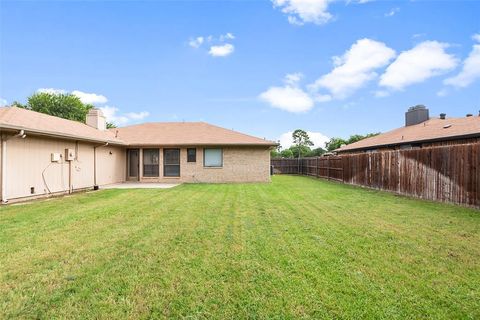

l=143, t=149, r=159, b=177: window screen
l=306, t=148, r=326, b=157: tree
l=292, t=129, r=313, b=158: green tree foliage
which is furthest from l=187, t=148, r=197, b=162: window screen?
Answer: l=292, t=129, r=313, b=158: green tree foliage

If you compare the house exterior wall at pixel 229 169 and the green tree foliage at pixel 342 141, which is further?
the green tree foliage at pixel 342 141

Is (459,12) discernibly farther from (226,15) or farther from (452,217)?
(226,15)

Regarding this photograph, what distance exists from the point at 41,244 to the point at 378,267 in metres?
5.37

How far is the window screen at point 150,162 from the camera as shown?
1744cm

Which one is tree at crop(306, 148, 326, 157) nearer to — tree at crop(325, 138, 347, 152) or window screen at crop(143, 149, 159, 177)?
tree at crop(325, 138, 347, 152)

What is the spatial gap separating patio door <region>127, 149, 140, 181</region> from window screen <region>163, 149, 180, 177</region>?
199 centimetres

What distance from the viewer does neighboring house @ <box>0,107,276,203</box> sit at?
1117cm

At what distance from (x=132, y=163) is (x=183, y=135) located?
3.88 metres

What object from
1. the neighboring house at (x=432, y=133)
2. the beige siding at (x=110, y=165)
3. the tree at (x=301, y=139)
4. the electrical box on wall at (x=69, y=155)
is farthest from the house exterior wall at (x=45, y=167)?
the tree at (x=301, y=139)

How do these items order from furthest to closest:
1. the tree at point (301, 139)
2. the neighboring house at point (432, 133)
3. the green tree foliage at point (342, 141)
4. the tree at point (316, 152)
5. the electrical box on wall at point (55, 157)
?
the tree at point (301, 139) → the tree at point (316, 152) → the green tree foliage at point (342, 141) → the neighboring house at point (432, 133) → the electrical box on wall at point (55, 157)

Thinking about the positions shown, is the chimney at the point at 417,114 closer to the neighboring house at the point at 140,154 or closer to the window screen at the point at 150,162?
the neighboring house at the point at 140,154

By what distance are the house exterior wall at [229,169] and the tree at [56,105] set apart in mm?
30223

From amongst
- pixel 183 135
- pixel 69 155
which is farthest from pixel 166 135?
pixel 69 155

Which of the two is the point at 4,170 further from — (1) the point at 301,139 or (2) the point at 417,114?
(1) the point at 301,139
